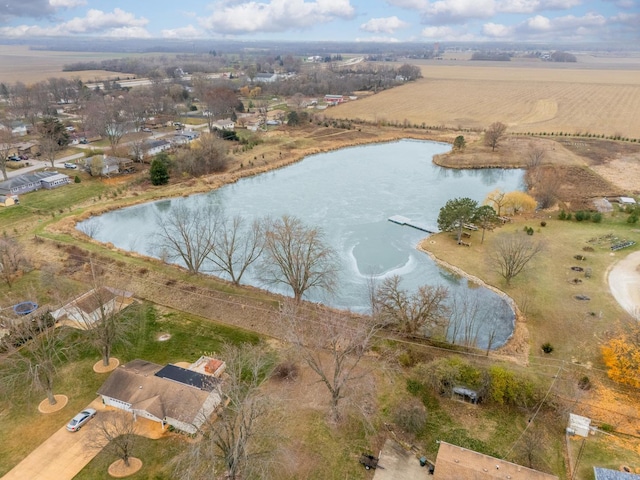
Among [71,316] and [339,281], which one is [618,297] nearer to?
[339,281]

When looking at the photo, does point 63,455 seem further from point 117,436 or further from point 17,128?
point 17,128

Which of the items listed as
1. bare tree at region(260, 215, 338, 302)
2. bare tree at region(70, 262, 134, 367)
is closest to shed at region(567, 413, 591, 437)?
bare tree at region(260, 215, 338, 302)

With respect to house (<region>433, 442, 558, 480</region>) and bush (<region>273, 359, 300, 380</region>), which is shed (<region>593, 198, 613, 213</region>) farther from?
bush (<region>273, 359, 300, 380</region>)

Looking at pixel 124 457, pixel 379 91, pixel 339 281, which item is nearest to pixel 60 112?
pixel 379 91

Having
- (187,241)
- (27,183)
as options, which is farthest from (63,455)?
(27,183)

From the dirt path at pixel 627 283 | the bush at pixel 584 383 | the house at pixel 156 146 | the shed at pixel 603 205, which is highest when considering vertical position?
the house at pixel 156 146

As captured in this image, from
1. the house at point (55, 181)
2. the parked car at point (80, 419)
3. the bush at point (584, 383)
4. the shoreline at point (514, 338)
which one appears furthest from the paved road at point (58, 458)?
the house at point (55, 181)

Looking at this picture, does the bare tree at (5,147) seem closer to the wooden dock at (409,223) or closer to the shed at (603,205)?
the wooden dock at (409,223)

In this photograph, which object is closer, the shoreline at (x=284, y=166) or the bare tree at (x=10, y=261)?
the shoreline at (x=284, y=166)
